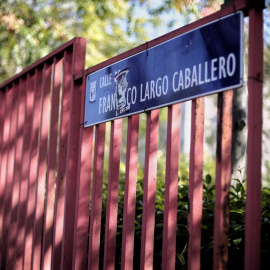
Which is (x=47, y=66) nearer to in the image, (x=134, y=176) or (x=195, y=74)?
(x=134, y=176)

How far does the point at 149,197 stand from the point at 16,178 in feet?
5.73

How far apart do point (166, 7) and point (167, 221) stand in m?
4.23

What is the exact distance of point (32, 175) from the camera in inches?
132

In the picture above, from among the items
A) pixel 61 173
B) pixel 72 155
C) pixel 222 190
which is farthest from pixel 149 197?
pixel 61 173

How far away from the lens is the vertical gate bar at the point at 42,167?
3.14 meters

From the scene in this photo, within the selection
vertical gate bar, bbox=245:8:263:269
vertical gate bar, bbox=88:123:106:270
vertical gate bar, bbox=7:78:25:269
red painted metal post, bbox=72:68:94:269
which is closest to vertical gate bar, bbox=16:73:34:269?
vertical gate bar, bbox=7:78:25:269

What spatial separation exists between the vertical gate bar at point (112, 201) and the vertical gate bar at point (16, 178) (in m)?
1.27

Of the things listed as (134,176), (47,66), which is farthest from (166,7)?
(134,176)

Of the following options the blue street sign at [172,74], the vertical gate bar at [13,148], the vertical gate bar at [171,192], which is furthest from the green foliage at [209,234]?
the vertical gate bar at [13,148]

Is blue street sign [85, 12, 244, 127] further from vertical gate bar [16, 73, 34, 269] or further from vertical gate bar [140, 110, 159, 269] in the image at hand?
vertical gate bar [16, 73, 34, 269]

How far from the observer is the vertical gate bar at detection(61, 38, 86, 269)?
9.32 ft

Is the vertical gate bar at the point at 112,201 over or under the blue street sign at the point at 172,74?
under

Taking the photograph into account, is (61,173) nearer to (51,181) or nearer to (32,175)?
(51,181)

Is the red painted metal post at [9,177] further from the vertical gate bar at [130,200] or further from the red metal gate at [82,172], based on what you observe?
the vertical gate bar at [130,200]
